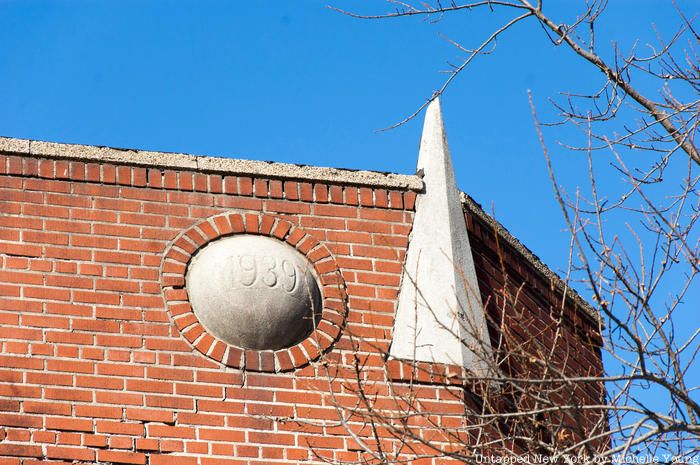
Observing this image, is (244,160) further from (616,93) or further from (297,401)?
(616,93)

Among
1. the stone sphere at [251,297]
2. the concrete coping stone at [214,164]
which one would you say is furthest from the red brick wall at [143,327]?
the stone sphere at [251,297]

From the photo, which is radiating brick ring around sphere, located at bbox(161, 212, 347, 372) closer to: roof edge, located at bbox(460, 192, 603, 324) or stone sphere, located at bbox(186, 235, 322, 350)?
stone sphere, located at bbox(186, 235, 322, 350)

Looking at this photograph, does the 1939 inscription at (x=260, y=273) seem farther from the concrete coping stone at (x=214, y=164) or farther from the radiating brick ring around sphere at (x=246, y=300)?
the concrete coping stone at (x=214, y=164)

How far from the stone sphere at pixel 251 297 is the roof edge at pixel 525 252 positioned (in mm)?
1401

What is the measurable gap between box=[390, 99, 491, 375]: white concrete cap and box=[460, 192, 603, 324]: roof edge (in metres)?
0.14

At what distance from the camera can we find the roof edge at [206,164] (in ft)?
29.2

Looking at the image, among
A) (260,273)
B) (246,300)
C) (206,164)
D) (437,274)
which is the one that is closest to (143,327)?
(246,300)

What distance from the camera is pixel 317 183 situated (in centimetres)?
927

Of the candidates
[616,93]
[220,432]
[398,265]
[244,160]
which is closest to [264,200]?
[244,160]

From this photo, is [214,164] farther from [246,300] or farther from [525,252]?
[525,252]

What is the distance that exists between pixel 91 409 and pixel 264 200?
1.75m

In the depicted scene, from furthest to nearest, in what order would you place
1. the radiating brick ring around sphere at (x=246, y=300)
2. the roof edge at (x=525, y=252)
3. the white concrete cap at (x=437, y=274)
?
1. the roof edge at (x=525, y=252)
2. the white concrete cap at (x=437, y=274)
3. the radiating brick ring around sphere at (x=246, y=300)

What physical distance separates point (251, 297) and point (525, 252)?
90.0 inches

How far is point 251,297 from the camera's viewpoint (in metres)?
8.67
